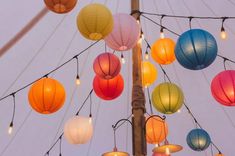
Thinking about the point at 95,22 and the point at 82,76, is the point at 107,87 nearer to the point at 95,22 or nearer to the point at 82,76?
the point at 95,22

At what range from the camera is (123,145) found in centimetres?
739

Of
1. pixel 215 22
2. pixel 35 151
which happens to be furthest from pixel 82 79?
pixel 215 22

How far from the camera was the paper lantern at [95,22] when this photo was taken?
3.10 m

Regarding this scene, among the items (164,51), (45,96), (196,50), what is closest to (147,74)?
(164,51)

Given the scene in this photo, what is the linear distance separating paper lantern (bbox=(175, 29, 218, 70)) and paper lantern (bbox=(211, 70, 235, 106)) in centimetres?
32

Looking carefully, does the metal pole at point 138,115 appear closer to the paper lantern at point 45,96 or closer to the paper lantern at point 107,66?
the paper lantern at point 107,66

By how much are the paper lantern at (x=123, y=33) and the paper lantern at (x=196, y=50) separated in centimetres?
42

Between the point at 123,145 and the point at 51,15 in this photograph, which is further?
the point at 123,145

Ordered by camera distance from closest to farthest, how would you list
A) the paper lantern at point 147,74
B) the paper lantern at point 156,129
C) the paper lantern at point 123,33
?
the paper lantern at point 123,33
the paper lantern at point 156,129
the paper lantern at point 147,74

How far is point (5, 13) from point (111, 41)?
226 cm

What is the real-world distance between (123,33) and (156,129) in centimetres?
116

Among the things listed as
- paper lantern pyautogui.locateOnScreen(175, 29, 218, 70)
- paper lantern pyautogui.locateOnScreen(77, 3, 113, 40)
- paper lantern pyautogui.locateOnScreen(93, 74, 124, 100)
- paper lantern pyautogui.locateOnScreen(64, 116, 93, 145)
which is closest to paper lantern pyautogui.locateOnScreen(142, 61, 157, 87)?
paper lantern pyautogui.locateOnScreen(93, 74, 124, 100)

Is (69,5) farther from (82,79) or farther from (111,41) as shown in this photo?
(82,79)

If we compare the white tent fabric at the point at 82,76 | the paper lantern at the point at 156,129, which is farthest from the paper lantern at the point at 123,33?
the white tent fabric at the point at 82,76
